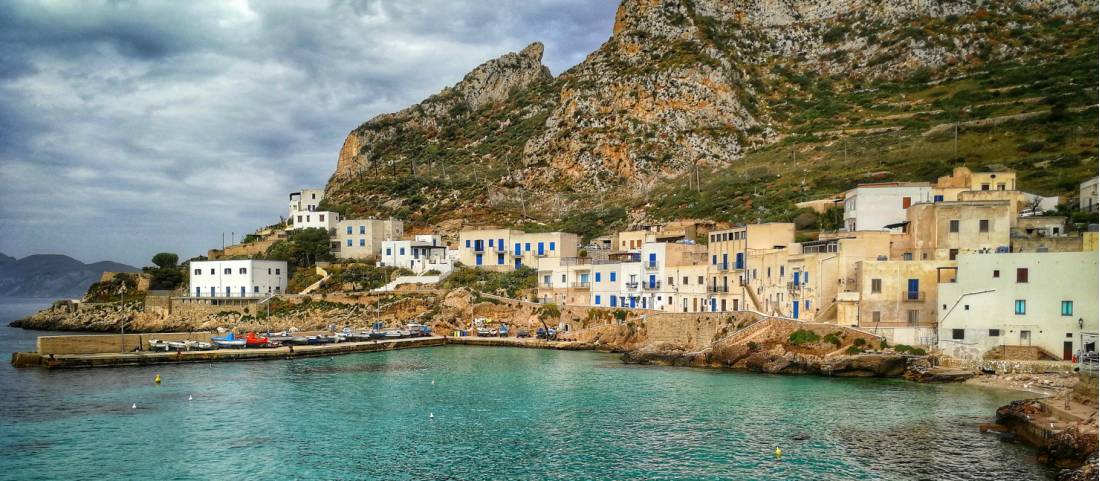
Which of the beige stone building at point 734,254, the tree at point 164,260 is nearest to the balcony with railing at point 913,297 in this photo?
the beige stone building at point 734,254

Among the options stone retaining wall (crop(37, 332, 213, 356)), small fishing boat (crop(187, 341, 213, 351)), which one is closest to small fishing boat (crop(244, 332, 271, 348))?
small fishing boat (crop(187, 341, 213, 351))

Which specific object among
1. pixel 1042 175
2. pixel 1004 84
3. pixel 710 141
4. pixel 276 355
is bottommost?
pixel 276 355

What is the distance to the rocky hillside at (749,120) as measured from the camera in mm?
90125

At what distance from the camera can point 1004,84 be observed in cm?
10756

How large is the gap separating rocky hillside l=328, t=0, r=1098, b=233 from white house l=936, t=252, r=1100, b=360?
33078 mm

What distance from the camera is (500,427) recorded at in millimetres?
31656

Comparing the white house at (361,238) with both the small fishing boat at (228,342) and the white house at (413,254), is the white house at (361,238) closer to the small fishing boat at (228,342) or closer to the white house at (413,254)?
the white house at (413,254)

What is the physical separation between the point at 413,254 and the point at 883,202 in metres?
47.6

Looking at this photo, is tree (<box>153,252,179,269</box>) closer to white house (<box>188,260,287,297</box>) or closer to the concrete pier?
white house (<box>188,260,287,297</box>)

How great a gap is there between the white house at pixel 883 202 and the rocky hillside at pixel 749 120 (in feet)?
48.8

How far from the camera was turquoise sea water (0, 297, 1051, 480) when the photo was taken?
25391mm

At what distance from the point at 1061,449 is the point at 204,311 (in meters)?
76.0

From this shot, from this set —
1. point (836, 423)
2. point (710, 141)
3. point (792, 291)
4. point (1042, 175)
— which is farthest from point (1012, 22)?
point (836, 423)

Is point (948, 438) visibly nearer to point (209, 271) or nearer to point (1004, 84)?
point (209, 271)
